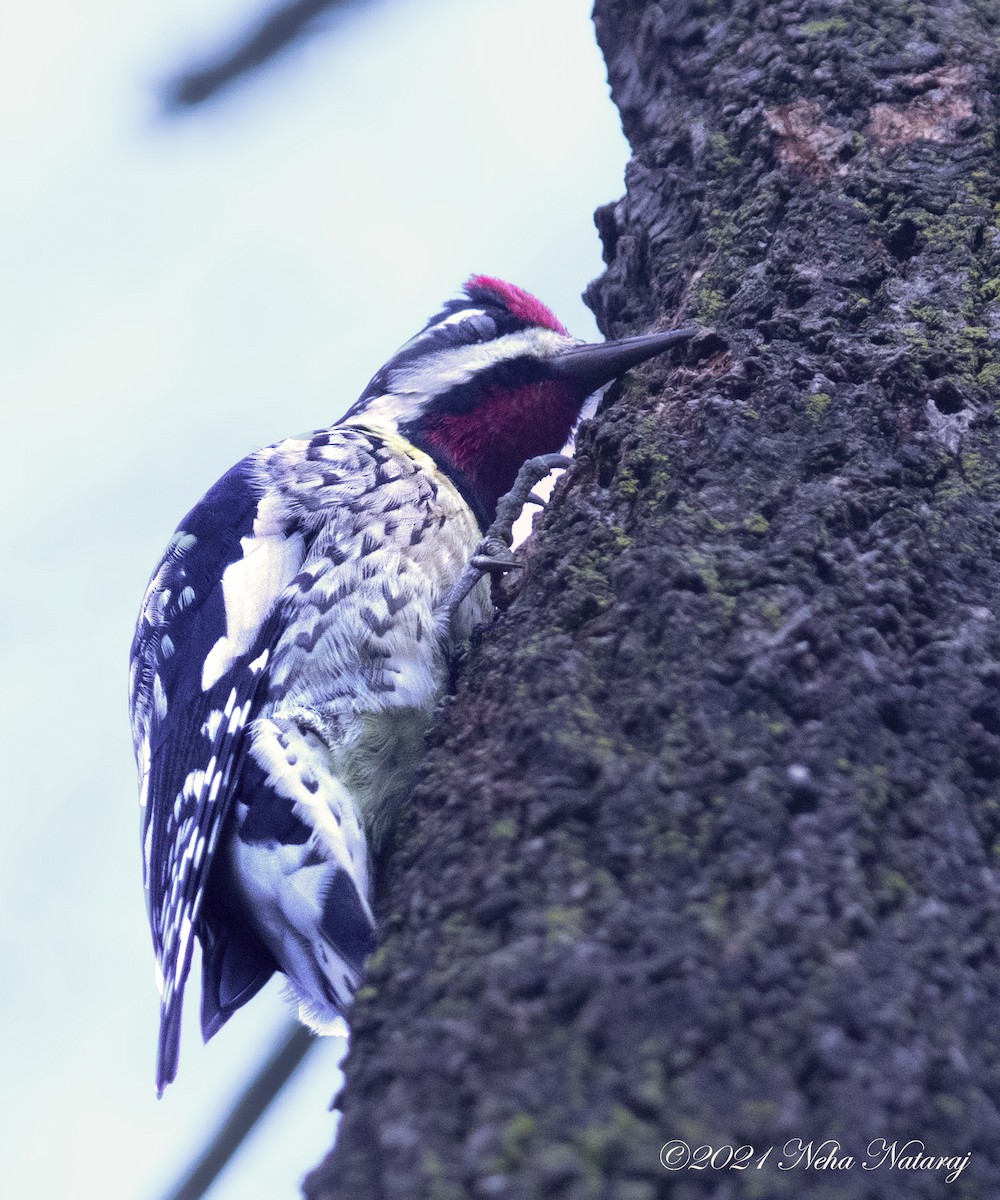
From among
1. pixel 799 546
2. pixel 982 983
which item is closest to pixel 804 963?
pixel 982 983

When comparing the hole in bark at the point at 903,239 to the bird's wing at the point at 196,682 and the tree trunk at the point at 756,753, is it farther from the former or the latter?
the bird's wing at the point at 196,682

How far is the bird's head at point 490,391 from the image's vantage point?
98.5 inches

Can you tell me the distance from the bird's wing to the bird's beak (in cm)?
62

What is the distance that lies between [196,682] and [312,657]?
267mm

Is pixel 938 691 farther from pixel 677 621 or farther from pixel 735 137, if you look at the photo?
pixel 735 137

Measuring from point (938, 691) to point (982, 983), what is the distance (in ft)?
1.06

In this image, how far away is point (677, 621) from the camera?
132cm

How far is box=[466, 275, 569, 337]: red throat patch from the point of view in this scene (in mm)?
2730

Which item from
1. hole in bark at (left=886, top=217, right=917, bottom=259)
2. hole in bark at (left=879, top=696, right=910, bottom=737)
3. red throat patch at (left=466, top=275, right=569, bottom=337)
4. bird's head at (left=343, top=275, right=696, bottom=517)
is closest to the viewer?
hole in bark at (left=879, top=696, right=910, bottom=737)

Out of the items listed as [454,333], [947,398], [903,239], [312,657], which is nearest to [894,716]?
[947,398]

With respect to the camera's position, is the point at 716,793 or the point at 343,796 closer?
the point at 716,793

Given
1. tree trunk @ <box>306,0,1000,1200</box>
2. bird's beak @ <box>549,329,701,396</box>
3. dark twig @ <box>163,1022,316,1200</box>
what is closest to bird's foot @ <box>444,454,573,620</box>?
bird's beak @ <box>549,329,701,396</box>

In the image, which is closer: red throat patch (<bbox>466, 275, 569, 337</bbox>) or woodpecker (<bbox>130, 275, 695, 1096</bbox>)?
woodpecker (<bbox>130, 275, 695, 1096</bbox>)

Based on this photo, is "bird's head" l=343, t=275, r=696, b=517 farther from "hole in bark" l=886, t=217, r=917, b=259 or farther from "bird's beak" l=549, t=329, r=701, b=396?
"hole in bark" l=886, t=217, r=917, b=259
